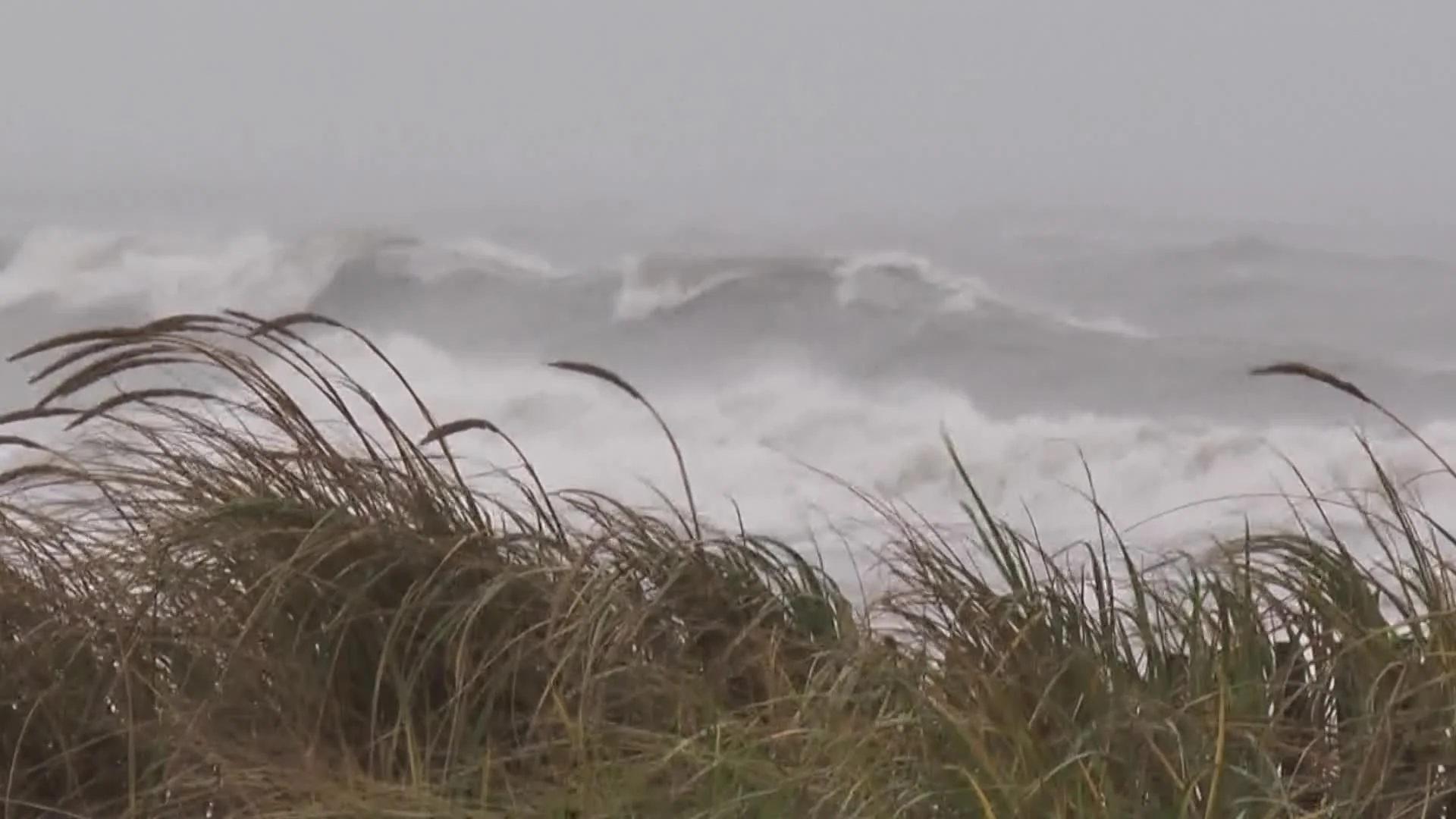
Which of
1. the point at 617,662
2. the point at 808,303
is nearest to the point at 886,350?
the point at 808,303

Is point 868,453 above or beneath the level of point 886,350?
beneath

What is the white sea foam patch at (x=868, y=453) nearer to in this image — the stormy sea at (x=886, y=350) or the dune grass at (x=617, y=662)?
the stormy sea at (x=886, y=350)

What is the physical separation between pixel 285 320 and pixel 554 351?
1089mm

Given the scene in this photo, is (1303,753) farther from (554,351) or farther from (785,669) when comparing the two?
(554,351)

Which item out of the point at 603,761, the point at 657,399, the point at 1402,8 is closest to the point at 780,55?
the point at 657,399

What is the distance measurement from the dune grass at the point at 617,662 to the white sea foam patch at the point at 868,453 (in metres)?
0.47

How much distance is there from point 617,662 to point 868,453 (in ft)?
3.19

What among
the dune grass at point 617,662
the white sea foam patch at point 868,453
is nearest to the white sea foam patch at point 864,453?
the white sea foam patch at point 868,453

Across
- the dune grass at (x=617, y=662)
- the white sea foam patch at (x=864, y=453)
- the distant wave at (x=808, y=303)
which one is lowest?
the dune grass at (x=617, y=662)

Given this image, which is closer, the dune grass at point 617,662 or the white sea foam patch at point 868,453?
the dune grass at point 617,662

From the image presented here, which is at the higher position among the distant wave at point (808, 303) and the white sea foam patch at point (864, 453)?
the distant wave at point (808, 303)

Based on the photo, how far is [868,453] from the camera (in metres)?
2.20

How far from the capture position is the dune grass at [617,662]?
1.08 m

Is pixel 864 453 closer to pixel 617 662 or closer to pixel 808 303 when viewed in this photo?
pixel 808 303
